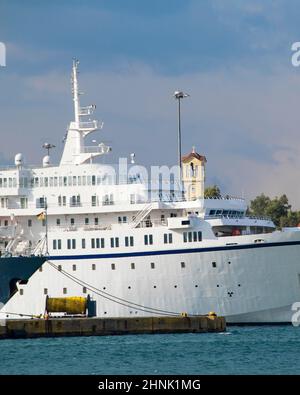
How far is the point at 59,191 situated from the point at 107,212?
112 inches

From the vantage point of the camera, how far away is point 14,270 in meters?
64.8

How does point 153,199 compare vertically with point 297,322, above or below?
above

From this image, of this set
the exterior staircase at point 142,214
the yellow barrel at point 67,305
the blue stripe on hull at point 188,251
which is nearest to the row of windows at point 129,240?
the blue stripe on hull at point 188,251

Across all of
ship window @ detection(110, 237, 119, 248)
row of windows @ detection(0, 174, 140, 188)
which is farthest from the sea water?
row of windows @ detection(0, 174, 140, 188)

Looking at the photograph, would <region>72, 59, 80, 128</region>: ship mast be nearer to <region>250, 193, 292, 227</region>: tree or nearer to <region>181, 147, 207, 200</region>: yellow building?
<region>181, 147, 207, 200</region>: yellow building

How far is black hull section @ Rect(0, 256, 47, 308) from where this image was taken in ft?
212

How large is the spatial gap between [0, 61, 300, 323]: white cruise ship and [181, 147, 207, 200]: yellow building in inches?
8.4

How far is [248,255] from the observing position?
6269 cm

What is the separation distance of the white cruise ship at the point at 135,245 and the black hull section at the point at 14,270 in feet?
0.90

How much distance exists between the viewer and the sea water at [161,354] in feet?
160

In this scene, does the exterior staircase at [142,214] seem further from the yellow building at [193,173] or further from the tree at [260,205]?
the tree at [260,205]
